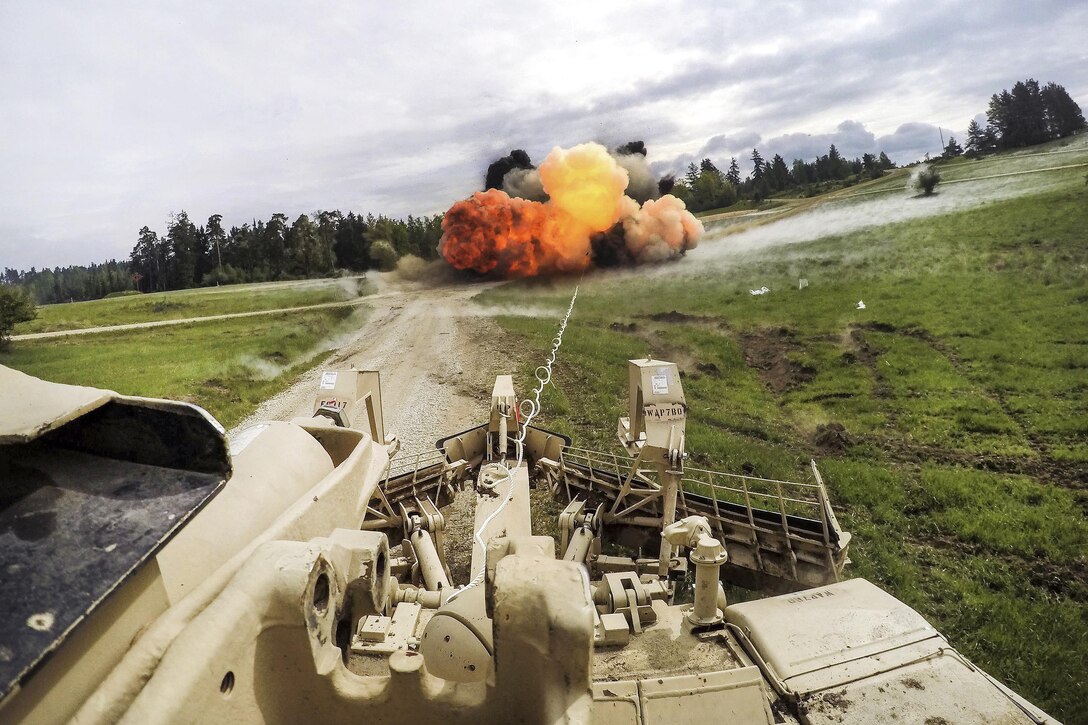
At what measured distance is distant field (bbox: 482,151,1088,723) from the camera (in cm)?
997

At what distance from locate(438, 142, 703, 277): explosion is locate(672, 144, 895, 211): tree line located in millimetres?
4446

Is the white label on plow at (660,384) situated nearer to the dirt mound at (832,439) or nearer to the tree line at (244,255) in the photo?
the dirt mound at (832,439)

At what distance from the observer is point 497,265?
91.4ft

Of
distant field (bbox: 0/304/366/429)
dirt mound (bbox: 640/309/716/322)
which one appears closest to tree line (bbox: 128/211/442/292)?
distant field (bbox: 0/304/366/429)

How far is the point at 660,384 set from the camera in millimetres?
7922

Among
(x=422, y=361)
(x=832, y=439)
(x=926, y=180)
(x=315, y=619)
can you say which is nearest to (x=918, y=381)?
(x=832, y=439)

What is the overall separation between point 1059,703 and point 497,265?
23.5m

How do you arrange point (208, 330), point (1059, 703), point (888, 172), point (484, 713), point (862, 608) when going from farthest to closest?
point (888, 172)
point (208, 330)
point (1059, 703)
point (862, 608)
point (484, 713)

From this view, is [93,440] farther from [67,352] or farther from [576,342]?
[576,342]

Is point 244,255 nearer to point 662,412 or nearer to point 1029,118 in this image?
point 662,412

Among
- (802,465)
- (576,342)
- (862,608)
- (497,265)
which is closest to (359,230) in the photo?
(497,265)

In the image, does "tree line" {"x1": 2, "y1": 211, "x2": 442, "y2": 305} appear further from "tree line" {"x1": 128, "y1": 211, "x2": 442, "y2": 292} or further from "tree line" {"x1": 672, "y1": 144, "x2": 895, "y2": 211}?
"tree line" {"x1": 672, "y1": 144, "x2": 895, "y2": 211}

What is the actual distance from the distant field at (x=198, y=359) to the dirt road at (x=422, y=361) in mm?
724

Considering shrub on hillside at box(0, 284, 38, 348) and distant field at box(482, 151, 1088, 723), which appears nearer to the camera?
distant field at box(482, 151, 1088, 723)
